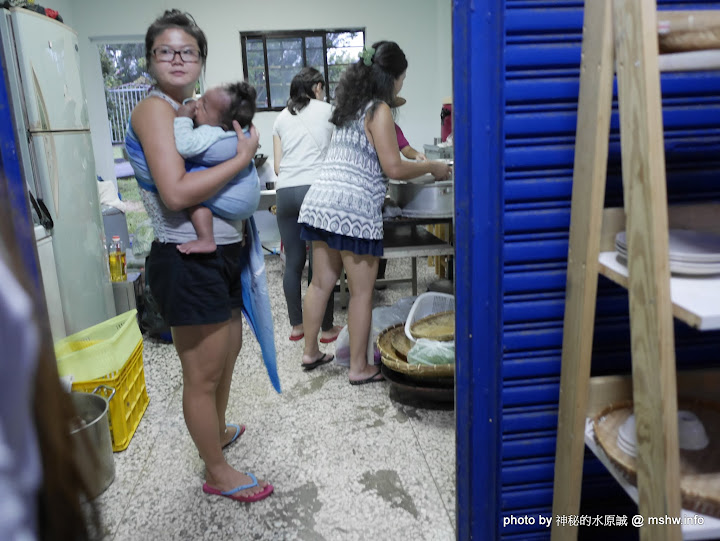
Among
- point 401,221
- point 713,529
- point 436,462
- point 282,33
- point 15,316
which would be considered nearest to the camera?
point 15,316

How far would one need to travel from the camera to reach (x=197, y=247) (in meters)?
1.54

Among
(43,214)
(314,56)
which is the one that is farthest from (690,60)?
(314,56)

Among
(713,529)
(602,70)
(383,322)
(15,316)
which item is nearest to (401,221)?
(383,322)

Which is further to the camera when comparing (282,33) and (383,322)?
(282,33)

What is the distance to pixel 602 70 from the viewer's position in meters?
0.90

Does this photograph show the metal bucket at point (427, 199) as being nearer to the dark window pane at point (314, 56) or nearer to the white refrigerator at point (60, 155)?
the white refrigerator at point (60, 155)

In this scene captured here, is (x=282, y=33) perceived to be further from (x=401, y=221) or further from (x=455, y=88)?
(x=455, y=88)

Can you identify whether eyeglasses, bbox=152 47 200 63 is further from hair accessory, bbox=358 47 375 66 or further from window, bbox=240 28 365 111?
window, bbox=240 28 365 111

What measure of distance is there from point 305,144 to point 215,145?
1.63m

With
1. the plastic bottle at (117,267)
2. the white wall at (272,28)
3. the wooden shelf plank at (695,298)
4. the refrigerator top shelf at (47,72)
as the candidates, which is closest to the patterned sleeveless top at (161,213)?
the wooden shelf plank at (695,298)

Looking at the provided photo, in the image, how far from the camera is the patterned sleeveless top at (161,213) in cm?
152

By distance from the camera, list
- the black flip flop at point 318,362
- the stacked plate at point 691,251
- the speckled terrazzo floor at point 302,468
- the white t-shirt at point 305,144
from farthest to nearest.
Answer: the white t-shirt at point 305,144 → the black flip flop at point 318,362 → the speckled terrazzo floor at point 302,468 → the stacked plate at point 691,251

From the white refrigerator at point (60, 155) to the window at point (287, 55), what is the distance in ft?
9.30

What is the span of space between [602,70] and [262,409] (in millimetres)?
2037
